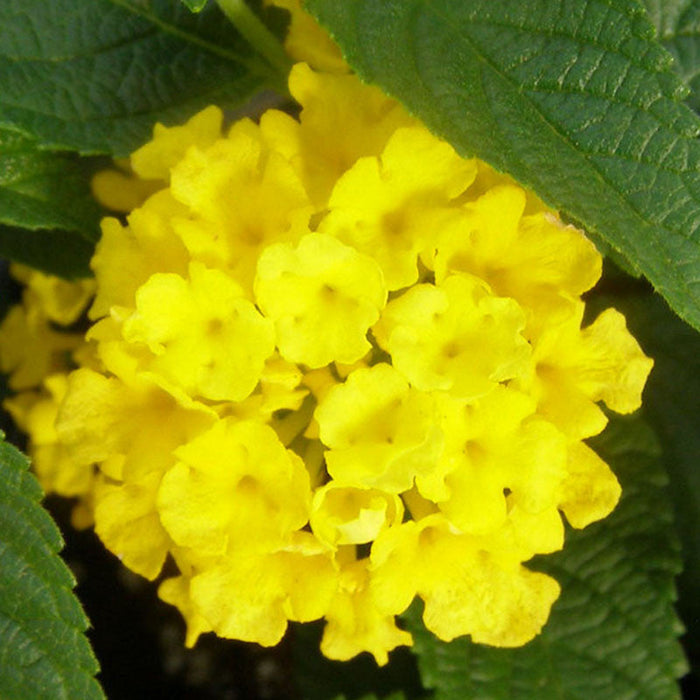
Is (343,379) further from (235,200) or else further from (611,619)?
(611,619)

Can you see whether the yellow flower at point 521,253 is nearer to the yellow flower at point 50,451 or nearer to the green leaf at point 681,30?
the green leaf at point 681,30

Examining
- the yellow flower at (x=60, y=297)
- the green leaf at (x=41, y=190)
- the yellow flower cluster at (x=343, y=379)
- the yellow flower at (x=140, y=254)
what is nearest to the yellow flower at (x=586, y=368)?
the yellow flower cluster at (x=343, y=379)

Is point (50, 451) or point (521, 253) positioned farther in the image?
point (50, 451)

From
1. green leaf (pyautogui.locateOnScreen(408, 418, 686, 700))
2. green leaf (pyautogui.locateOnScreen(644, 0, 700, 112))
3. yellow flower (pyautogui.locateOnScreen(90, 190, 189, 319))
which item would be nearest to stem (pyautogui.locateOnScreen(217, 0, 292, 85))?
yellow flower (pyautogui.locateOnScreen(90, 190, 189, 319))

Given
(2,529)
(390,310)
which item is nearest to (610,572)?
(390,310)

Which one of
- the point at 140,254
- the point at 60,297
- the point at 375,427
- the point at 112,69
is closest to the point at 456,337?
the point at 375,427

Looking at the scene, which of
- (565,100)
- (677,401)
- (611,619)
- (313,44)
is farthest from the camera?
(677,401)

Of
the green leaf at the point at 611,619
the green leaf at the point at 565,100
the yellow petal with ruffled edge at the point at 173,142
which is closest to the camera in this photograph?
the green leaf at the point at 565,100
